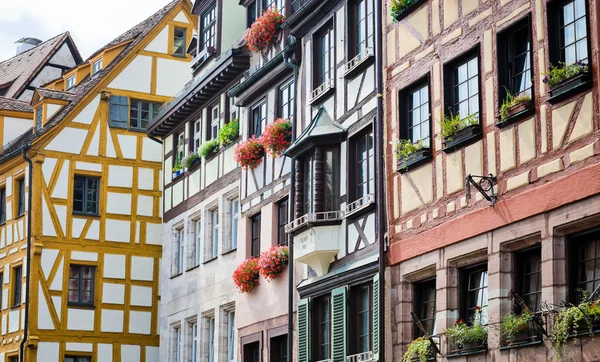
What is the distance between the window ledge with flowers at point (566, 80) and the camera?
13.3 m

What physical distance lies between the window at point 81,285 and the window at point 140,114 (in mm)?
4180

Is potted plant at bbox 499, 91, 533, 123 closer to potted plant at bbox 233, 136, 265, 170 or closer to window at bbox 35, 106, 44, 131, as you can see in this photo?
potted plant at bbox 233, 136, 265, 170

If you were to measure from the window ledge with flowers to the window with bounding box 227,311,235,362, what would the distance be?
42.5ft

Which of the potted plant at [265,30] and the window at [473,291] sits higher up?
the potted plant at [265,30]

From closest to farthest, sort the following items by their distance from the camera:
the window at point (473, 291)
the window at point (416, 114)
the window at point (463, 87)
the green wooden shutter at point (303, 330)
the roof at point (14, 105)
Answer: the window at point (473, 291)
the window at point (463, 87)
the window at point (416, 114)
the green wooden shutter at point (303, 330)
the roof at point (14, 105)

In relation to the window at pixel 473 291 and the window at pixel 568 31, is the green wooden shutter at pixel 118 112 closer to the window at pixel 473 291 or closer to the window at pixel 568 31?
the window at pixel 473 291

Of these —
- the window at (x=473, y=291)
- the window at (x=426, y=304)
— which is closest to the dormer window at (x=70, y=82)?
the window at (x=426, y=304)

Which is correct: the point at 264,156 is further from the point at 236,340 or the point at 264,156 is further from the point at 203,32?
the point at 203,32

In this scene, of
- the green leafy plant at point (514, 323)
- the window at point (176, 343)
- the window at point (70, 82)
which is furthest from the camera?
the window at point (70, 82)

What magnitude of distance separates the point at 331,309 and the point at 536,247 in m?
5.69

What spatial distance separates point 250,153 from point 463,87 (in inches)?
331

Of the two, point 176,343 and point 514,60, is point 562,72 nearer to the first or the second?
point 514,60

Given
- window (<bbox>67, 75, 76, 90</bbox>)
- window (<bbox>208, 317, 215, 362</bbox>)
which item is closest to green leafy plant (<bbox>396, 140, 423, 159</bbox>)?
window (<bbox>208, 317, 215, 362</bbox>)

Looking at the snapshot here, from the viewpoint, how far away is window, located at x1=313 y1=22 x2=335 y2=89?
20812mm
